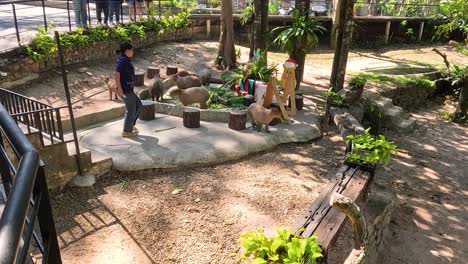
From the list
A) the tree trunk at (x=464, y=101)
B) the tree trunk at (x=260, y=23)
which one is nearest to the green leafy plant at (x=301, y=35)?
the tree trunk at (x=260, y=23)

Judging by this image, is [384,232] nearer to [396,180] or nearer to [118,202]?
[396,180]

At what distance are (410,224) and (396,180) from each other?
139cm

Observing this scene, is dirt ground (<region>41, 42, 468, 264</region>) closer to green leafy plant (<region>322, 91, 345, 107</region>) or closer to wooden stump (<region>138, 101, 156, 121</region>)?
green leafy plant (<region>322, 91, 345, 107</region>)

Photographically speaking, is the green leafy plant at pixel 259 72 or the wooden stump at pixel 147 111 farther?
the green leafy plant at pixel 259 72

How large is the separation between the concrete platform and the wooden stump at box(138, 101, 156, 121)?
0.38 ft

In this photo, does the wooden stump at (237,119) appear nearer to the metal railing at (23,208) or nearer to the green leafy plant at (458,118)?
the metal railing at (23,208)

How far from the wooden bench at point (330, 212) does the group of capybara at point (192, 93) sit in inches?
110

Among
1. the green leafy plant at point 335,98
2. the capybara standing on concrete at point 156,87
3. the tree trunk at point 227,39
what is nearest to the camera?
the green leafy plant at point 335,98

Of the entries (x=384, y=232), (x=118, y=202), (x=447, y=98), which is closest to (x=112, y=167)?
(x=118, y=202)

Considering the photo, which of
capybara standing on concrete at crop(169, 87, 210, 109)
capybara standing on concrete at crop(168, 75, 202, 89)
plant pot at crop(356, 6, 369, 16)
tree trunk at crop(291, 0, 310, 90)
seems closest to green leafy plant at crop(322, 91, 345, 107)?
tree trunk at crop(291, 0, 310, 90)

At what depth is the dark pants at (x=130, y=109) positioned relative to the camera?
7.38 meters

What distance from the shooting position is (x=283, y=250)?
3.51 m

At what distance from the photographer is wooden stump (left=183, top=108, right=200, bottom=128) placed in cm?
824

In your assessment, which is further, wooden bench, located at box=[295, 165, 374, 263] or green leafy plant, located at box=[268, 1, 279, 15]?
green leafy plant, located at box=[268, 1, 279, 15]
